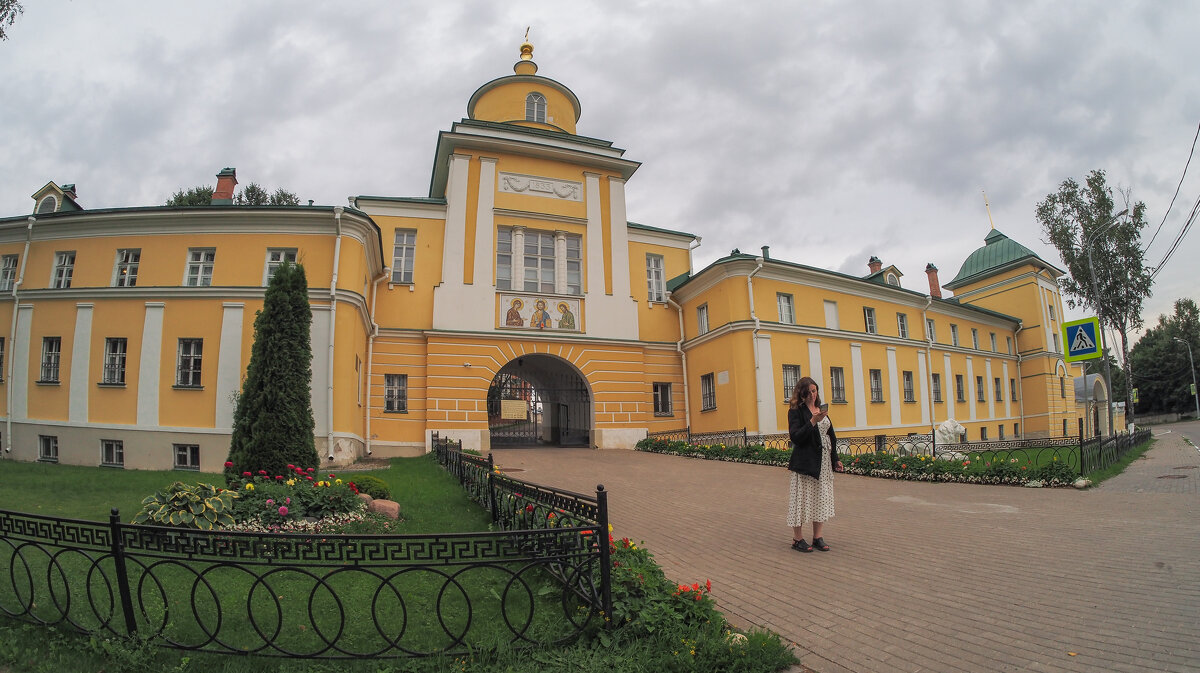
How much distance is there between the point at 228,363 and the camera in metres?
15.5

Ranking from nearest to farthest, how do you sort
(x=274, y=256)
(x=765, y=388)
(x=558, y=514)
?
(x=558, y=514) → (x=274, y=256) → (x=765, y=388)

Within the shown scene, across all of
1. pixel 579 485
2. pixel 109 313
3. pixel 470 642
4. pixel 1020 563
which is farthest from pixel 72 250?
pixel 1020 563

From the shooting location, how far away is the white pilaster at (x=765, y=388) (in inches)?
831

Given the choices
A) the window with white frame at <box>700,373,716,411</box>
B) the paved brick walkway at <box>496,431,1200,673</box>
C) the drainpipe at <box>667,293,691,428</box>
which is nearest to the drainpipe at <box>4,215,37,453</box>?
the paved brick walkway at <box>496,431,1200,673</box>

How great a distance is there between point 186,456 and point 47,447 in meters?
4.04

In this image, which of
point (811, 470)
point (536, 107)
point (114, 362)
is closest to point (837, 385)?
point (536, 107)

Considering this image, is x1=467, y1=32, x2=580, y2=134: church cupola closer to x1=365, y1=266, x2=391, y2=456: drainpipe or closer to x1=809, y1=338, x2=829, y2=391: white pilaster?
x1=365, y1=266, x2=391, y2=456: drainpipe

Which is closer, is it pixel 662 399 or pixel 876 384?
pixel 662 399

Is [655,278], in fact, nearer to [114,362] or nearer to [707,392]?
[707,392]

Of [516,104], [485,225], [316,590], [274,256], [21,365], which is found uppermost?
[516,104]

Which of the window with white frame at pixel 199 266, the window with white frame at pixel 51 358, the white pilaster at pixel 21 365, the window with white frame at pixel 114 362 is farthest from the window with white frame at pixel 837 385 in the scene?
the white pilaster at pixel 21 365

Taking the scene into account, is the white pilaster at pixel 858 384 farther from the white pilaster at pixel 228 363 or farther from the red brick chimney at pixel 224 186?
the red brick chimney at pixel 224 186

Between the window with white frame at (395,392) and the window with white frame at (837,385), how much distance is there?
16733 millimetres

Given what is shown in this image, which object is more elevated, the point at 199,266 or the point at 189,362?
the point at 199,266
